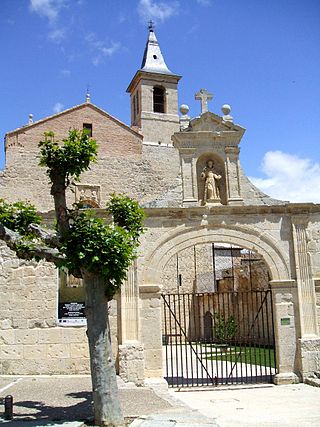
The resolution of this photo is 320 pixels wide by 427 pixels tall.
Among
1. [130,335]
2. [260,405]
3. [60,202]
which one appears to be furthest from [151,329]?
[60,202]

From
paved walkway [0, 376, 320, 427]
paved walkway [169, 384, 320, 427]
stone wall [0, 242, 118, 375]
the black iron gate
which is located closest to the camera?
paved walkway [0, 376, 320, 427]

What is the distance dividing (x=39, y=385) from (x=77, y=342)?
1317 mm

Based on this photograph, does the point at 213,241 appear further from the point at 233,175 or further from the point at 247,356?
the point at 247,356

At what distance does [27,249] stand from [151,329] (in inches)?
167

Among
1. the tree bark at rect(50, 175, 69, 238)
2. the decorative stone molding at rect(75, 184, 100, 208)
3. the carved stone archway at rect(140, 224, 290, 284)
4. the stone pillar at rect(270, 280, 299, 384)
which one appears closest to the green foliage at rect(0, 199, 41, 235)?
the tree bark at rect(50, 175, 69, 238)

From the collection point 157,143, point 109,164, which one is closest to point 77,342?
point 109,164

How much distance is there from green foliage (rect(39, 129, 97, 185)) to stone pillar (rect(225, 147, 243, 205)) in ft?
15.7

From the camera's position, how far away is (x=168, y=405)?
788 cm

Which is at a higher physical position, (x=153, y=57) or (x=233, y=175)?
(x=153, y=57)

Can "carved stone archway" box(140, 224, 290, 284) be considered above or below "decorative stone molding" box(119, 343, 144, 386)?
above

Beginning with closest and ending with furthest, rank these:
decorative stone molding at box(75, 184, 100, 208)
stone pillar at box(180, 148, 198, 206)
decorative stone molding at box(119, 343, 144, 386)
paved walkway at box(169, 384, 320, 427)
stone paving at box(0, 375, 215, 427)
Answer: stone paving at box(0, 375, 215, 427) → paved walkway at box(169, 384, 320, 427) → decorative stone molding at box(119, 343, 144, 386) → stone pillar at box(180, 148, 198, 206) → decorative stone molding at box(75, 184, 100, 208)

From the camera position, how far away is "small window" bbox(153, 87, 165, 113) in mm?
30328

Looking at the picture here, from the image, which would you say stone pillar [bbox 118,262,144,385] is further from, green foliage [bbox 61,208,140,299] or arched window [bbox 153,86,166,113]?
arched window [bbox 153,86,166,113]

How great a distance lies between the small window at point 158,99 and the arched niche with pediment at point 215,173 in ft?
63.0
